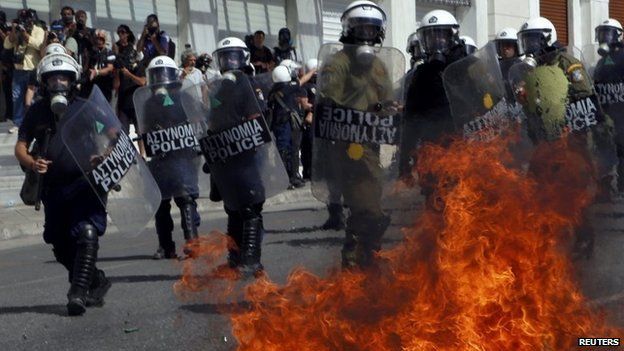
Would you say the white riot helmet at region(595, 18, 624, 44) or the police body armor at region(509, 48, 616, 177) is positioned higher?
the white riot helmet at region(595, 18, 624, 44)

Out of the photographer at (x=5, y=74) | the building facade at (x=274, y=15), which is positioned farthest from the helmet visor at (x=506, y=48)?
the building facade at (x=274, y=15)

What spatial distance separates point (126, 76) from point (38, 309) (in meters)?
7.50

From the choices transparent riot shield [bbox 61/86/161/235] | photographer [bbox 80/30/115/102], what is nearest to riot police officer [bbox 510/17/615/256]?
transparent riot shield [bbox 61/86/161/235]

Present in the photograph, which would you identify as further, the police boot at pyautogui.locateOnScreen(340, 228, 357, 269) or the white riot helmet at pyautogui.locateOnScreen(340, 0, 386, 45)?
the white riot helmet at pyautogui.locateOnScreen(340, 0, 386, 45)

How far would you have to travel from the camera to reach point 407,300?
512cm

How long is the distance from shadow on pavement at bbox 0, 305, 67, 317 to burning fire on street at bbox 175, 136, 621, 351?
8.75ft

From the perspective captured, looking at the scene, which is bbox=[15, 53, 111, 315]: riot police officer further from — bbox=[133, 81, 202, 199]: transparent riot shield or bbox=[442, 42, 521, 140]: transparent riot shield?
bbox=[442, 42, 521, 140]: transparent riot shield

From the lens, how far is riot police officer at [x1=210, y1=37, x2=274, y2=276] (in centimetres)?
861

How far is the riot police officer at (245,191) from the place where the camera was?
8609 millimetres

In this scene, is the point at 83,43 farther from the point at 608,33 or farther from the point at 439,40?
the point at 439,40

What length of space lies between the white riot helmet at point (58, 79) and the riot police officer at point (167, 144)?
1.50 metres

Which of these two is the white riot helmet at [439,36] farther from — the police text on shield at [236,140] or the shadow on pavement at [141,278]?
the shadow on pavement at [141,278]

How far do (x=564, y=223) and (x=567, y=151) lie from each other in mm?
2228

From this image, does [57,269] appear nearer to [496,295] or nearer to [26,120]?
[26,120]
